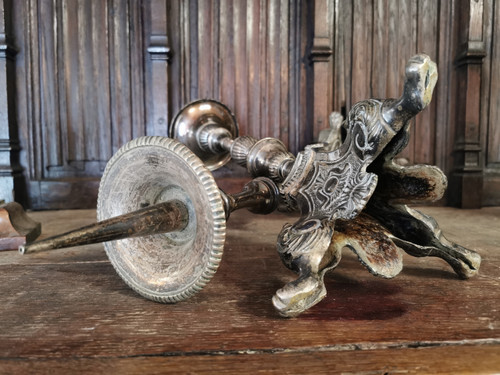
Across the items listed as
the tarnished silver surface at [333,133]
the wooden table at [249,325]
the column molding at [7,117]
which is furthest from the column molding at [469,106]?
the column molding at [7,117]

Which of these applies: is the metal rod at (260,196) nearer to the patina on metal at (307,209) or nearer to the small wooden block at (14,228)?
the patina on metal at (307,209)

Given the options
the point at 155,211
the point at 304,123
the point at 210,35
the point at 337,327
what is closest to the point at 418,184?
the point at 337,327

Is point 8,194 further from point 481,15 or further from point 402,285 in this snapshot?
point 481,15

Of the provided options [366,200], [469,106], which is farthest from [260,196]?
[469,106]

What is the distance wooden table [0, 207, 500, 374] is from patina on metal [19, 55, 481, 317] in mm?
46

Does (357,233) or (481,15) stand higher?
(481,15)

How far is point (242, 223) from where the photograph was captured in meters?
1.25

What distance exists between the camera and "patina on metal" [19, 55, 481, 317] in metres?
0.52

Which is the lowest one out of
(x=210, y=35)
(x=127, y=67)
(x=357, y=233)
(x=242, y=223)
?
(x=242, y=223)

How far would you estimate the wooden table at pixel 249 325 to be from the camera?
40 cm

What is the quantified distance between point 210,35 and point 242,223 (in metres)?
0.86

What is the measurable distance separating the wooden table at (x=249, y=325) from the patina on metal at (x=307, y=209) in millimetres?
46

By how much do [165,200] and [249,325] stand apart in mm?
261

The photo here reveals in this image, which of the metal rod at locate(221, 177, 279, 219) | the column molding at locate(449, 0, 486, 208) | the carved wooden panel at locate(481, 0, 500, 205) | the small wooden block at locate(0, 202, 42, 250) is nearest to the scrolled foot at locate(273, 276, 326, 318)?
the metal rod at locate(221, 177, 279, 219)
